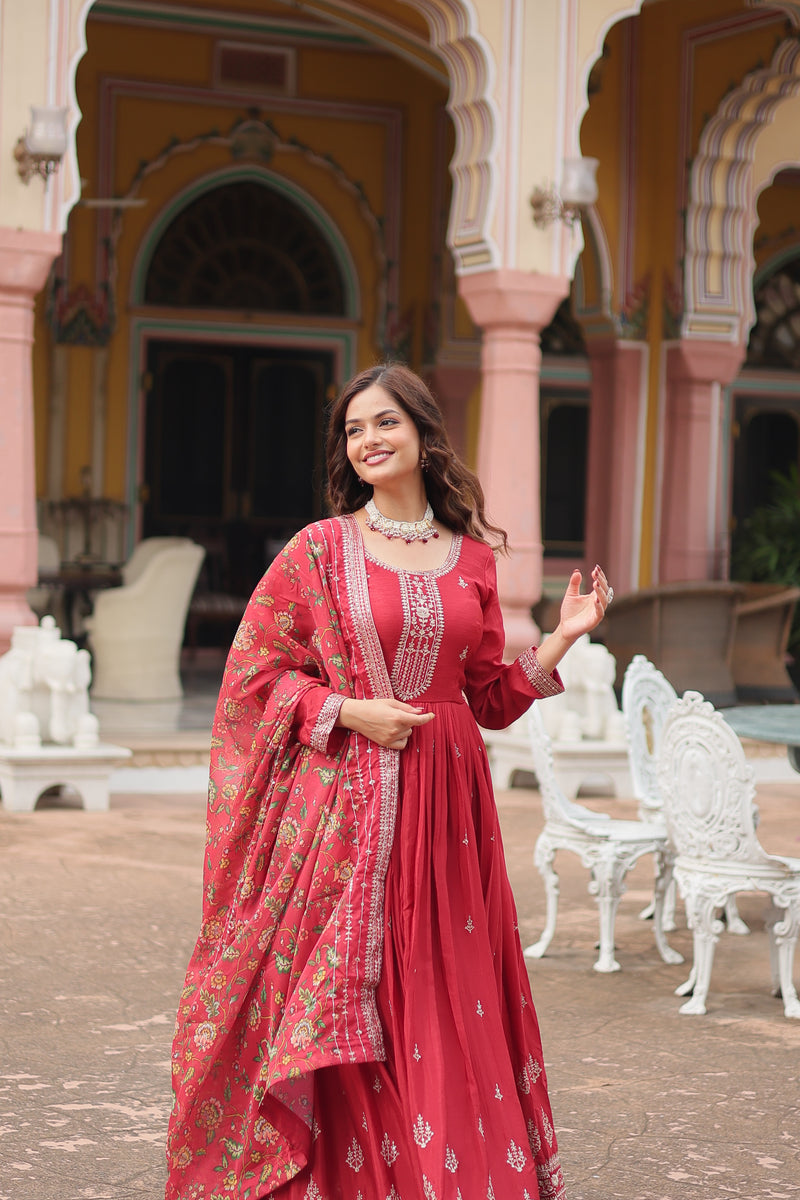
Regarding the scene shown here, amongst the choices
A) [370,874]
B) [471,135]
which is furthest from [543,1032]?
[471,135]

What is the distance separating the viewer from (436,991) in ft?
8.84

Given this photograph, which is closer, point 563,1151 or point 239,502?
point 563,1151

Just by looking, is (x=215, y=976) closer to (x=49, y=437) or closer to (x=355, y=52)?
(x=49, y=437)

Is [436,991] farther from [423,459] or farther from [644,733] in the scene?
[644,733]

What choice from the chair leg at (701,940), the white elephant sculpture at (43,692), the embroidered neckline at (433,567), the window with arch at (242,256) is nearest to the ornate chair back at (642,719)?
the chair leg at (701,940)

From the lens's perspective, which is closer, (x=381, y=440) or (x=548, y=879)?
(x=381, y=440)

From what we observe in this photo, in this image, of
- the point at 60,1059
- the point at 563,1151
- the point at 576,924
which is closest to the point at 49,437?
the point at 576,924

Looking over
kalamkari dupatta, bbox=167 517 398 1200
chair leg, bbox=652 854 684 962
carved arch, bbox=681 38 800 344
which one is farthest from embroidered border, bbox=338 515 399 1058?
carved arch, bbox=681 38 800 344

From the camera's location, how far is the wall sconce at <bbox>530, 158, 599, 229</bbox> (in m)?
7.92

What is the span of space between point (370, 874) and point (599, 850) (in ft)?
7.63

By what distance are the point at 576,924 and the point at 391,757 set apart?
282 centimetres

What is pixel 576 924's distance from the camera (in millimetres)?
5449

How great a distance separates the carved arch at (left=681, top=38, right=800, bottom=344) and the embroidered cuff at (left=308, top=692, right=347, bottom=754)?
831 centimetres

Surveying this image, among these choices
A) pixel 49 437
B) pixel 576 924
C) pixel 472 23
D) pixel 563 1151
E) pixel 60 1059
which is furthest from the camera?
pixel 49 437
